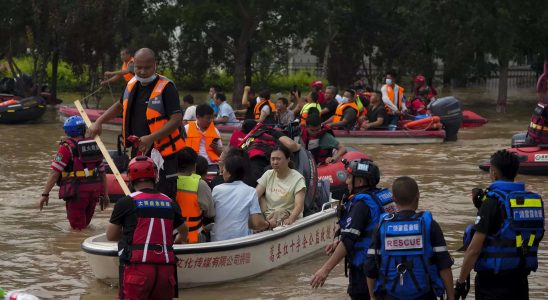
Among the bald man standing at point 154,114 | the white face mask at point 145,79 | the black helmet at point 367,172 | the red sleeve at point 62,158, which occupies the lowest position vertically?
the red sleeve at point 62,158

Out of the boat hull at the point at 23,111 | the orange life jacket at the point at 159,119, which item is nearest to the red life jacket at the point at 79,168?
the orange life jacket at the point at 159,119

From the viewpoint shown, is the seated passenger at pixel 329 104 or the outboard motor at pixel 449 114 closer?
the seated passenger at pixel 329 104

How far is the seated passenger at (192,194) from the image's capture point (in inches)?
350

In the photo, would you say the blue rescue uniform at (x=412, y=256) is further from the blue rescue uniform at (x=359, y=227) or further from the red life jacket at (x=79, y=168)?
the red life jacket at (x=79, y=168)

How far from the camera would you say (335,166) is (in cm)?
1461

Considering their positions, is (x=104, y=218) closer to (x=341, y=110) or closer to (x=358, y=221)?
(x=358, y=221)

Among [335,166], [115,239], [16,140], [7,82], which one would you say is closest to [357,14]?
[7,82]

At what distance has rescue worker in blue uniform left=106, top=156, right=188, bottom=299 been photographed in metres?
7.03

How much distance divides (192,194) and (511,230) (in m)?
3.16

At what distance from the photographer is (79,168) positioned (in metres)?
12.1

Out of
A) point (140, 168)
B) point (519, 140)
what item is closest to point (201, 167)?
point (140, 168)

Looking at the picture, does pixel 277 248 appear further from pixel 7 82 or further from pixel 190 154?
pixel 7 82

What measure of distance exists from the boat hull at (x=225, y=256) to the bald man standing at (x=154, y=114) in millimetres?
737

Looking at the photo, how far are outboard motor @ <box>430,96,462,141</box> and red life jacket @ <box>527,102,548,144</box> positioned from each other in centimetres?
621
